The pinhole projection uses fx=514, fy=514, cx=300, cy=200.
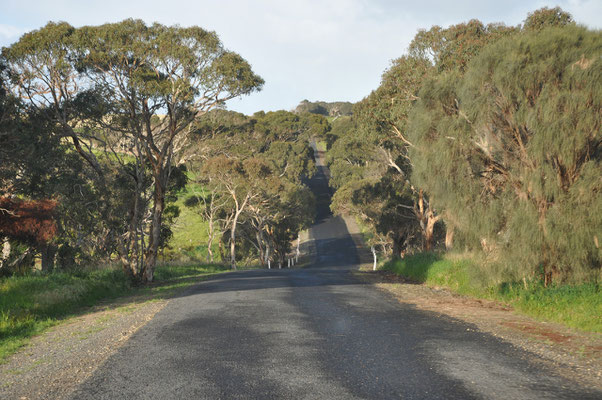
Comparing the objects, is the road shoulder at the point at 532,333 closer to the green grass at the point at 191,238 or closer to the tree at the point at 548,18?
the tree at the point at 548,18

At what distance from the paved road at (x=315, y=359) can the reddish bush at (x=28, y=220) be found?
1318 cm

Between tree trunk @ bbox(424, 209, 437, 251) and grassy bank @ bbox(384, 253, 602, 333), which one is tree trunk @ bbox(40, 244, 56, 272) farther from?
tree trunk @ bbox(424, 209, 437, 251)

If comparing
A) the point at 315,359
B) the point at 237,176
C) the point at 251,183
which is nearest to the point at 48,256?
the point at 237,176

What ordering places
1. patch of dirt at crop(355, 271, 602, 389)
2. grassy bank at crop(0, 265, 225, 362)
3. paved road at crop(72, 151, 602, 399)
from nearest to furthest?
paved road at crop(72, 151, 602, 399) < patch of dirt at crop(355, 271, 602, 389) < grassy bank at crop(0, 265, 225, 362)

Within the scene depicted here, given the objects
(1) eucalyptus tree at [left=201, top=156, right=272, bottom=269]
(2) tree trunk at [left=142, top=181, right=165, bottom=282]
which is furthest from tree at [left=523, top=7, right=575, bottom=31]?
(1) eucalyptus tree at [left=201, top=156, right=272, bottom=269]

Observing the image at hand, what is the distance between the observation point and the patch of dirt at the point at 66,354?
589 cm

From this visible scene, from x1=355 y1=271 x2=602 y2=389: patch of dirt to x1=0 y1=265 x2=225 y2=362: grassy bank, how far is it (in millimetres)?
7868

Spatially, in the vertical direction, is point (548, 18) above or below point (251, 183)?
above

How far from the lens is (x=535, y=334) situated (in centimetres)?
888

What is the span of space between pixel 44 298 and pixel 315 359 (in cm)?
849

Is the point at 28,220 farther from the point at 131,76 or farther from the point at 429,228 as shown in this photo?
the point at 429,228

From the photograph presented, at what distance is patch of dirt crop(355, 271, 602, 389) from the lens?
6.59 metres

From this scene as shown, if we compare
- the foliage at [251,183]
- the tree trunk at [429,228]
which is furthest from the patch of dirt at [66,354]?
the tree trunk at [429,228]

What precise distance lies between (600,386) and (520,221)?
6329 mm
